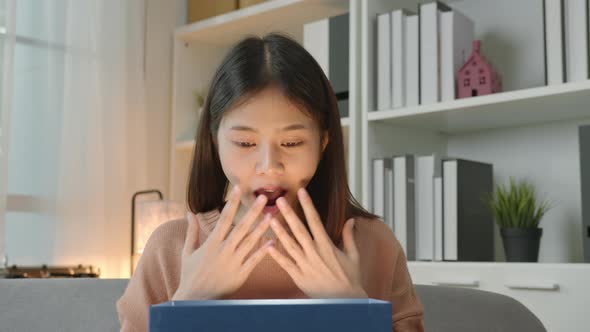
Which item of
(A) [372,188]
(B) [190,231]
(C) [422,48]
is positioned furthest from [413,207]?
(B) [190,231]

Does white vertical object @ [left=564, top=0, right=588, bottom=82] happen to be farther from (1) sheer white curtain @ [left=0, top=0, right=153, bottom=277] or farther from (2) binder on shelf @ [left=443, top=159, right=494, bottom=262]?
(1) sheer white curtain @ [left=0, top=0, right=153, bottom=277]

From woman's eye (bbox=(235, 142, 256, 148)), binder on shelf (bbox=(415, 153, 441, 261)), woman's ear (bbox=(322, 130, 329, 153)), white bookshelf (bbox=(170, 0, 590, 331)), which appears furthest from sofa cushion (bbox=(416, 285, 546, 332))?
binder on shelf (bbox=(415, 153, 441, 261))

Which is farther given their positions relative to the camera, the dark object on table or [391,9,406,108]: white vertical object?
Answer: the dark object on table

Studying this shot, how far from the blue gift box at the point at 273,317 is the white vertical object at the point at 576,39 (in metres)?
1.63

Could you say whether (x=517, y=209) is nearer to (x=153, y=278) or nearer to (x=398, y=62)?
(x=398, y=62)

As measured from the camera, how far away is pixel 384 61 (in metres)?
2.26

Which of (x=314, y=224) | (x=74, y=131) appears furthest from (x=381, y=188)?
(x=314, y=224)

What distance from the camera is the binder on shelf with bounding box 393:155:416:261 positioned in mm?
2139

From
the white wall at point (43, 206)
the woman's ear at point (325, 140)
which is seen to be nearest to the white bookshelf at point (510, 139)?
the white wall at point (43, 206)

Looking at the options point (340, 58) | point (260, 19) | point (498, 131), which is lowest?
point (498, 131)

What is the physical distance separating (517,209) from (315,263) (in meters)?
1.47

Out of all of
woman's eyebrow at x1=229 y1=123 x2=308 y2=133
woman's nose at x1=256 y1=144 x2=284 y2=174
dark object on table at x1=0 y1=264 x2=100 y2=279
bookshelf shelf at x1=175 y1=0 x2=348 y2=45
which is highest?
bookshelf shelf at x1=175 y1=0 x2=348 y2=45

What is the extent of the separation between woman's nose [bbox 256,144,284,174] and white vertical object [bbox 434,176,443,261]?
138 centimetres

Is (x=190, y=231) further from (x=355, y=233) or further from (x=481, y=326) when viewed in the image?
(x=481, y=326)
